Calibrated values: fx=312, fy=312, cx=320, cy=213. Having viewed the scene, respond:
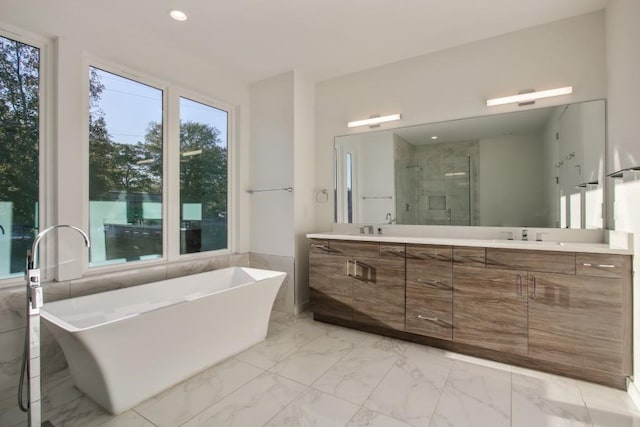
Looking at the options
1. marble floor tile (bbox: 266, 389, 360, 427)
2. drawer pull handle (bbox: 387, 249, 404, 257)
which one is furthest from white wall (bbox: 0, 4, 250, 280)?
drawer pull handle (bbox: 387, 249, 404, 257)

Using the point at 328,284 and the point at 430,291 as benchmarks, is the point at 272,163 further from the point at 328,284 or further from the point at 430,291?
the point at 430,291

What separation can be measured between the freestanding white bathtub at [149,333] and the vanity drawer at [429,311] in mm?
1169

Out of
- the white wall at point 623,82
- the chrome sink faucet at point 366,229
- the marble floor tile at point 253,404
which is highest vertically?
the white wall at point 623,82

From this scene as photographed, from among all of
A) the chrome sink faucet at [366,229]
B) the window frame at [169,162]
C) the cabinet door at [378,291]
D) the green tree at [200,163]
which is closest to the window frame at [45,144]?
the window frame at [169,162]

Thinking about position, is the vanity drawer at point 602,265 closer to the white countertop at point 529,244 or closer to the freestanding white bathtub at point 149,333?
the white countertop at point 529,244

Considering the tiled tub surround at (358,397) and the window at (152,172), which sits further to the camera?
the window at (152,172)

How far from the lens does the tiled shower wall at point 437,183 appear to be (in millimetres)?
2934

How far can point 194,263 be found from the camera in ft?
10.5

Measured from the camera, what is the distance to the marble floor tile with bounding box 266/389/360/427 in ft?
5.69

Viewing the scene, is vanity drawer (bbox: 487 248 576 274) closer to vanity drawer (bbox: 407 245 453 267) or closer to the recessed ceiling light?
vanity drawer (bbox: 407 245 453 267)

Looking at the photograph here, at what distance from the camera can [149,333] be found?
1.89 metres

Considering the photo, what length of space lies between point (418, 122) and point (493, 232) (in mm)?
1291

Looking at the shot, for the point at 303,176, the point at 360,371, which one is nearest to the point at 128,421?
the point at 360,371

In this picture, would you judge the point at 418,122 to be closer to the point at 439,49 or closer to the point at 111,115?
the point at 439,49
